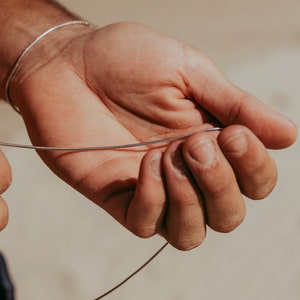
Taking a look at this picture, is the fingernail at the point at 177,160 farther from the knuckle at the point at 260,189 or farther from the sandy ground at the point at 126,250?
the sandy ground at the point at 126,250

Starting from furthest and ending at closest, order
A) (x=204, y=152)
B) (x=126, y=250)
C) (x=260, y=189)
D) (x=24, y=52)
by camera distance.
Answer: (x=126, y=250), (x=24, y=52), (x=260, y=189), (x=204, y=152)

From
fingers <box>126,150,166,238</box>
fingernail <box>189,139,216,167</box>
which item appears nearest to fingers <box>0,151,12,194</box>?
fingers <box>126,150,166,238</box>

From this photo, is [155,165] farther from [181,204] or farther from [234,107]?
[234,107]

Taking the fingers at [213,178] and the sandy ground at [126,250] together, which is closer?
the fingers at [213,178]

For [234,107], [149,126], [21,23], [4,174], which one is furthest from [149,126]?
[21,23]

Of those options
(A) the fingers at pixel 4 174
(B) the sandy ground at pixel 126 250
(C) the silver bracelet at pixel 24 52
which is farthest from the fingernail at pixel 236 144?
(B) the sandy ground at pixel 126 250

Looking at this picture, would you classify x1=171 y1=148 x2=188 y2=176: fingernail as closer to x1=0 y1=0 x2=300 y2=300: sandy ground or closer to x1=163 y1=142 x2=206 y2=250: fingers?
x1=163 y1=142 x2=206 y2=250: fingers

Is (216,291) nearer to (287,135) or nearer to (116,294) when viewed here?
(116,294)

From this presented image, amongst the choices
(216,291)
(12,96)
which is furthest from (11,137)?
(12,96)
